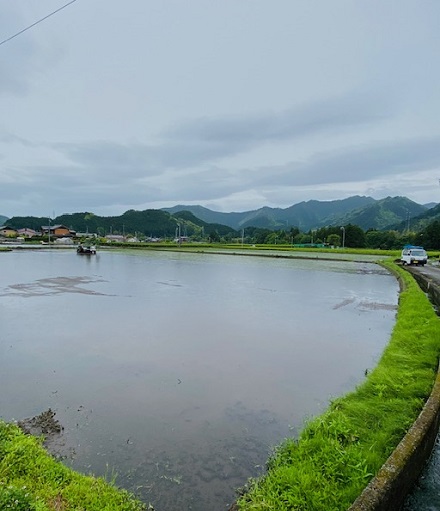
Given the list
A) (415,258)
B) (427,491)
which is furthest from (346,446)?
(415,258)

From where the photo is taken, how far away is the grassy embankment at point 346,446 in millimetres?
2775

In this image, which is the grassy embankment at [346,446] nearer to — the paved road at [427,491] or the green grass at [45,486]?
the paved road at [427,491]

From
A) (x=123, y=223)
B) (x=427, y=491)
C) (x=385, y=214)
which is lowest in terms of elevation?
(x=427, y=491)

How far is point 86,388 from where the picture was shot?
5324 mm

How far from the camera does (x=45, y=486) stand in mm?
2914

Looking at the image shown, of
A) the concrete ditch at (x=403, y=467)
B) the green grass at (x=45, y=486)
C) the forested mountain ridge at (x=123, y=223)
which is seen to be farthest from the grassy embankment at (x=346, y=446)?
the forested mountain ridge at (x=123, y=223)

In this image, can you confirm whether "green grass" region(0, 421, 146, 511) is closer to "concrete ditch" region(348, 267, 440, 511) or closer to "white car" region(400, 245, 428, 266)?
"concrete ditch" region(348, 267, 440, 511)

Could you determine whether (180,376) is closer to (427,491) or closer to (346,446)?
(346,446)

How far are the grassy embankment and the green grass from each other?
3.43 ft

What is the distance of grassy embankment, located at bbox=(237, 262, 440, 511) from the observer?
2775 mm

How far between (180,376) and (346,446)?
3044mm

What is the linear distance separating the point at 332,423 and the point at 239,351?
348 centimetres

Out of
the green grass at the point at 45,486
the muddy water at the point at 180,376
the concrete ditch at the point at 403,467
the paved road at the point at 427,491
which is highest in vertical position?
the concrete ditch at the point at 403,467

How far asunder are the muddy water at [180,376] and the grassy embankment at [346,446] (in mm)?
410
